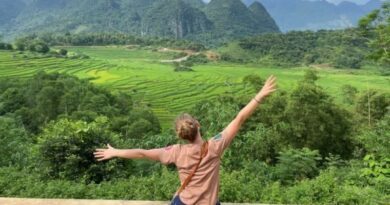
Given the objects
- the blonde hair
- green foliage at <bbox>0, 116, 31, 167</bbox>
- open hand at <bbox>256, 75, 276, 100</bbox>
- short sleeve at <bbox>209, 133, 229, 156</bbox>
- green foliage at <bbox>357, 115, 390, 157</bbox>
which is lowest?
green foliage at <bbox>0, 116, 31, 167</bbox>

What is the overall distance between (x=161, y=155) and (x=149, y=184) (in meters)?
2.90

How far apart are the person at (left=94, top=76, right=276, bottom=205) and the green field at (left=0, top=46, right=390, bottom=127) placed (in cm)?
2941

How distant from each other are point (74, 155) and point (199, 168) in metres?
7.65

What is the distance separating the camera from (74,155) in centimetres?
964

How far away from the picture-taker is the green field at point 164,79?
133 ft

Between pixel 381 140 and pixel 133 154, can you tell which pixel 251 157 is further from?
pixel 133 154

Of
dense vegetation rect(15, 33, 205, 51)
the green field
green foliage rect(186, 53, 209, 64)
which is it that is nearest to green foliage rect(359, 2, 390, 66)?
the green field

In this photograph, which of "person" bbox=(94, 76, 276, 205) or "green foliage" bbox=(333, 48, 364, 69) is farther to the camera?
"green foliage" bbox=(333, 48, 364, 69)

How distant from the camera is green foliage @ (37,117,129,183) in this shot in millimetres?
9094

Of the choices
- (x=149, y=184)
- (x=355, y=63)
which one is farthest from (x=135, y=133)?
(x=355, y=63)

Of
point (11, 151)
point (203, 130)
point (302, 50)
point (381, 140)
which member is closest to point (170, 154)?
point (381, 140)

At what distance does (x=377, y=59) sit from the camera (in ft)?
46.1

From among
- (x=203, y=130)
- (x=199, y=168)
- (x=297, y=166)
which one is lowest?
(x=297, y=166)

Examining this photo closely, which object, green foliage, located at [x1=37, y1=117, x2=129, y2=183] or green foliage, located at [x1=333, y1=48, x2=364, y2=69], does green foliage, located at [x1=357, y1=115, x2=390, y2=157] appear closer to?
green foliage, located at [x1=37, y1=117, x2=129, y2=183]
